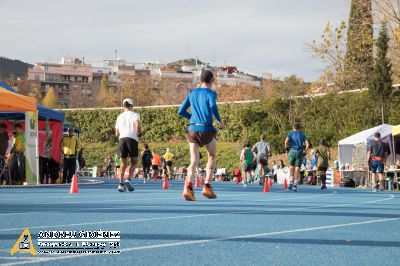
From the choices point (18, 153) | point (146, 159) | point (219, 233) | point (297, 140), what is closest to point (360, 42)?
point (146, 159)

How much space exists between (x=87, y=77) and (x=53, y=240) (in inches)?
7188

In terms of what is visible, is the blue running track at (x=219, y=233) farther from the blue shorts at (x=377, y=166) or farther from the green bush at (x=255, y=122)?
the green bush at (x=255, y=122)

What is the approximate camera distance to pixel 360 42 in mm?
40188

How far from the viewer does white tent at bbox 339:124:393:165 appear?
33188mm

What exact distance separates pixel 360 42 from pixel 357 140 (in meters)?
6.85

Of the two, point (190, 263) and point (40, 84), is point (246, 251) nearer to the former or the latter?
point (190, 263)

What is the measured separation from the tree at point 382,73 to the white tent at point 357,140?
5097 millimetres

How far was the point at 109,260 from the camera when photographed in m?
5.65

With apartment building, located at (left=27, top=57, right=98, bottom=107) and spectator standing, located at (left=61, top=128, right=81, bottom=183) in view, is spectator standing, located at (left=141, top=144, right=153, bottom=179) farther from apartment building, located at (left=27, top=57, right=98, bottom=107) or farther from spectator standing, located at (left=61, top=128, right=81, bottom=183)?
apartment building, located at (left=27, top=57, right=98, bottom=107)

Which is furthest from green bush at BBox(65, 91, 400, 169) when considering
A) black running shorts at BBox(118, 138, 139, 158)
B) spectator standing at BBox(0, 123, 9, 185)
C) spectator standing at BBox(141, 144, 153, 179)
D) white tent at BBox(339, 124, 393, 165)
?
black running shorts at BBox(118, 138, 139, 158)

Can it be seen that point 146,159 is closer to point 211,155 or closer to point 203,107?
point 211,155

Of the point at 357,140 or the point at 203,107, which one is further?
the point at 357,140

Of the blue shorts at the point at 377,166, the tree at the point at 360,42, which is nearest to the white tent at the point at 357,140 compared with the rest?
the tree at the point at 360,42

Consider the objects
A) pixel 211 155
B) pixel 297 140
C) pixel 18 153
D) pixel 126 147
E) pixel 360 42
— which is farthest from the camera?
pixel 360 42
